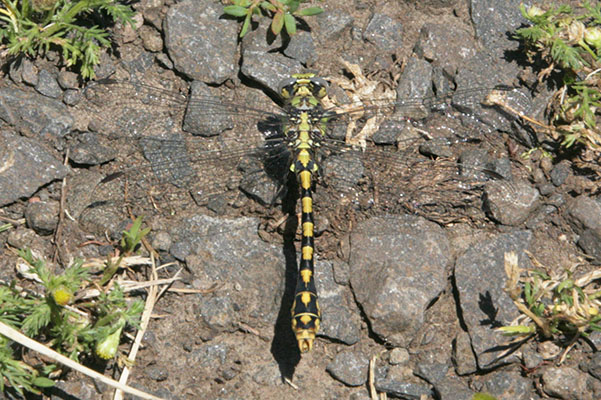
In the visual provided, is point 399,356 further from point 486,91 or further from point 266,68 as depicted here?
point 266,68

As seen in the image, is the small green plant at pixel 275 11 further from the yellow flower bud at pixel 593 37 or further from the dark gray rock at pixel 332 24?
the yellow flower bud at pixel 593 37

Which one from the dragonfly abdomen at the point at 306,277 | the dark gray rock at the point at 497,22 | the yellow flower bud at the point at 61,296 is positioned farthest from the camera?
the dark gray rock at the point at 497,22

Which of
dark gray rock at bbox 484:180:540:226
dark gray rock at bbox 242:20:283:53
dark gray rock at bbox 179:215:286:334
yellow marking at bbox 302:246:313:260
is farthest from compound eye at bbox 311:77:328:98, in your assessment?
dark gray rock at bbox 484:180:540:226

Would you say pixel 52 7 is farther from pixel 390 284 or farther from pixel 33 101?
pixel 390 284

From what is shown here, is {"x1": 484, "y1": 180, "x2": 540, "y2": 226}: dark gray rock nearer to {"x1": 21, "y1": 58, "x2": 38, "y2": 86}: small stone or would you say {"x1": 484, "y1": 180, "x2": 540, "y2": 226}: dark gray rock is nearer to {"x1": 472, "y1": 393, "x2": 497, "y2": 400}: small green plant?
{"x1": 472, "y1": 393, "x2": 497, "y2": 400}: small green plant

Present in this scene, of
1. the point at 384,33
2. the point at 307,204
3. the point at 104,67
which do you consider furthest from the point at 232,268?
the point at 384,33

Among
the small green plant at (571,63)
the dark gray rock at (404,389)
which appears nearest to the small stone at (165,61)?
the small green plant at (571,63)
